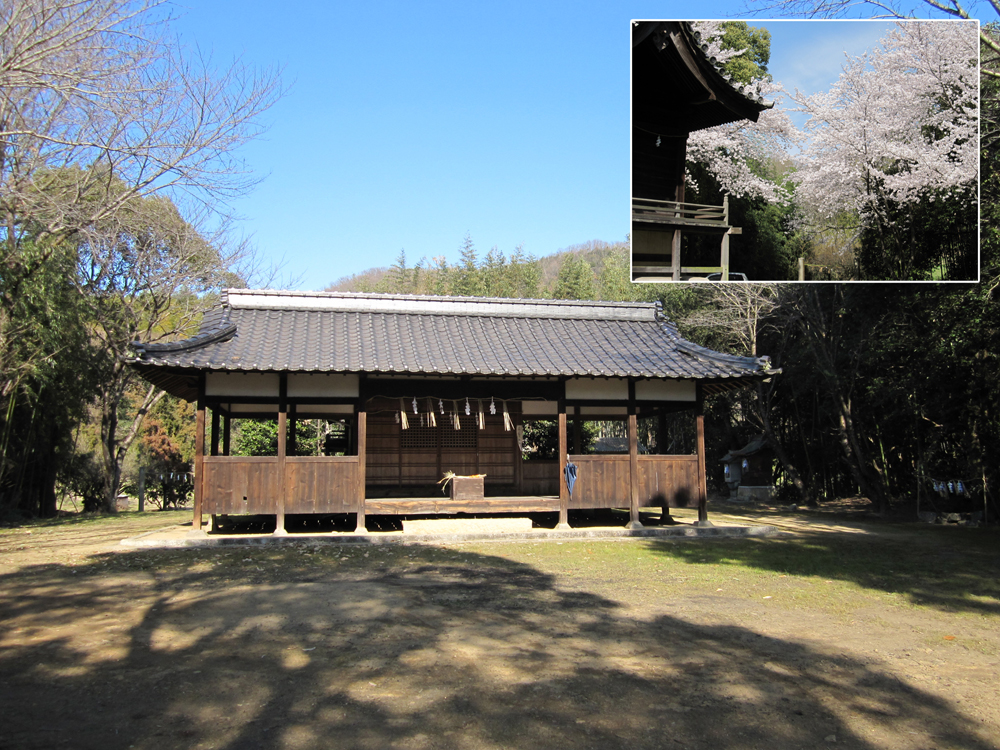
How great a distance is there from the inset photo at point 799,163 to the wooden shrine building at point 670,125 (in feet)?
0.05

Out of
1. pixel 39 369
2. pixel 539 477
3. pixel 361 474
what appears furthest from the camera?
pixel 539 477

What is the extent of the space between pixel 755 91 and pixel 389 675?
622 centimetres

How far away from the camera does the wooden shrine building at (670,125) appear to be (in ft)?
25.1

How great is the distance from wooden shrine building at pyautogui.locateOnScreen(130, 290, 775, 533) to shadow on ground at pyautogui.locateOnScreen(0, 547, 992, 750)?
4403mm

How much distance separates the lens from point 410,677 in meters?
5.01

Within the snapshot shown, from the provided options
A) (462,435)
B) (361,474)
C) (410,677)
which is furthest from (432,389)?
(410,677)

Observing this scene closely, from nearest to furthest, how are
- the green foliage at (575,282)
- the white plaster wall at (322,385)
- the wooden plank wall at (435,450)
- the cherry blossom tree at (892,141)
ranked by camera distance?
the cherry blossom tree at (892,141)
the white plaster wall at (322,385)
the wooden plank wall at (435,450)
the green foliage at (575,282)

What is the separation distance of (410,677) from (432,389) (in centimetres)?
868

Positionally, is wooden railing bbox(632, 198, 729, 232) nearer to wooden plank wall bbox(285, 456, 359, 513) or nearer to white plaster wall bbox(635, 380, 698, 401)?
white plaster wall bbox(635, 380, 698, 401)

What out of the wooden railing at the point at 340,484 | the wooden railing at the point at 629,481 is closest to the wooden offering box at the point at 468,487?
the wooden railing at the point at 340,484

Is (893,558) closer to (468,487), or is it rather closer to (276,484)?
(468,487)

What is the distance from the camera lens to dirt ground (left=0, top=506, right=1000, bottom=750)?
4.13 metres

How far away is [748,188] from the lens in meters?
7.65

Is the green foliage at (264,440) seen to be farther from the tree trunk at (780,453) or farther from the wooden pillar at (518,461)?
the tree trunk at (780,453)
